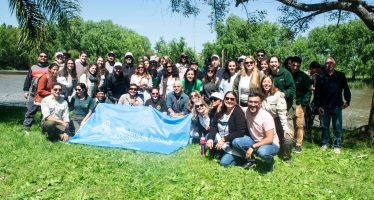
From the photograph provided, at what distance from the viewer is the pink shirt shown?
675cm

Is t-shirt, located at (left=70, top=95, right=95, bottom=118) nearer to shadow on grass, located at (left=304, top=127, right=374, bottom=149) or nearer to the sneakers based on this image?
shadow on grass, located at (left=304, top=127, right=374, bottom=149)

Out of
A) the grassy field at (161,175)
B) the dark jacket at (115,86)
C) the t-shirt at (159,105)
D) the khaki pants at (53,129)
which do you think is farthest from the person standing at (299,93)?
the khaki pants at (53,129)

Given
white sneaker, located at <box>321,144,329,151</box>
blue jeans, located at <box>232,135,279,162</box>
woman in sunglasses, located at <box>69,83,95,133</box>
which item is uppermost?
woman in sunglasses, located at <box>69,83,95,133</box>

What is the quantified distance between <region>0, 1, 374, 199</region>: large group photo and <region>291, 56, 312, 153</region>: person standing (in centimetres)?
2

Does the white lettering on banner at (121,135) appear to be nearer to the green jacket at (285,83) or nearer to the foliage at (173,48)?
the green jacket at (285,83)

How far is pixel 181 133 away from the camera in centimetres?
902

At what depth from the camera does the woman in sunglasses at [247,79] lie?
7.81 metres

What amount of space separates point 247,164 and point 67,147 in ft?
13.0

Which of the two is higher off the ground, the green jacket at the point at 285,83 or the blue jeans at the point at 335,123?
the green jacket at the point at 285,83

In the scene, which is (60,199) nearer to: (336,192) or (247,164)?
(247,164)

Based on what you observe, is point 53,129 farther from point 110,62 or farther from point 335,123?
point 335,123

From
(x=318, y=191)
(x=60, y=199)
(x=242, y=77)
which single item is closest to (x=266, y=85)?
(x=242, y=77)

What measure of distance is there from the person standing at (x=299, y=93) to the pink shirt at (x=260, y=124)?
5.72 feet

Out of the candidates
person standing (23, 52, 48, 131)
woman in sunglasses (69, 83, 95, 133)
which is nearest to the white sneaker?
woman in sunglasses (69, 83, 95, 133)
